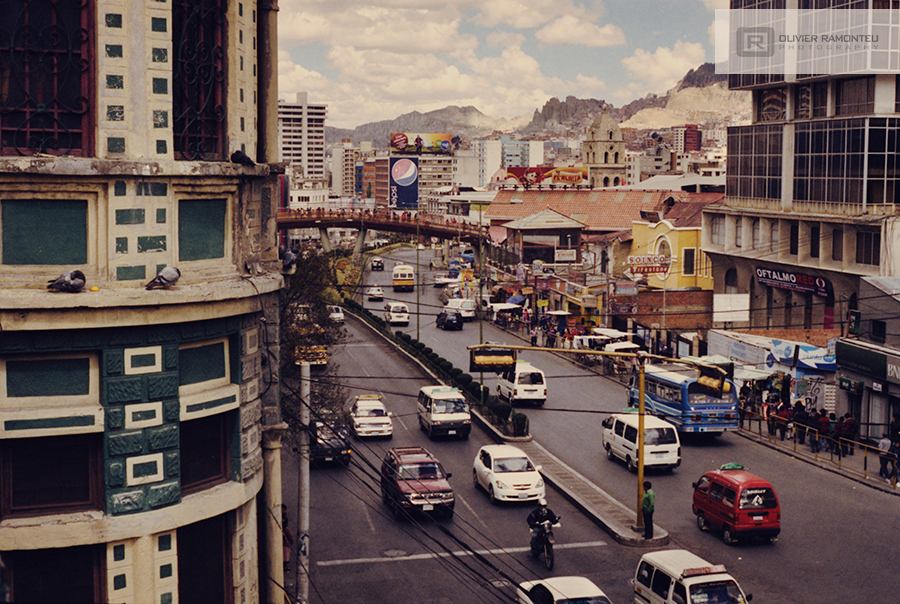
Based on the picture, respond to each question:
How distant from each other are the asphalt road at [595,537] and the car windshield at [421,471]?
1288 mm

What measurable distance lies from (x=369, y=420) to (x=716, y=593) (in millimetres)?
22150

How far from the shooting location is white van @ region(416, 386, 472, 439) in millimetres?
41688

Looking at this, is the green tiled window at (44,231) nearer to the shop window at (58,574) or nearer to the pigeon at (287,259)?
the shop window at (58,574)

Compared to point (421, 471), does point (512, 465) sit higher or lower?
lower

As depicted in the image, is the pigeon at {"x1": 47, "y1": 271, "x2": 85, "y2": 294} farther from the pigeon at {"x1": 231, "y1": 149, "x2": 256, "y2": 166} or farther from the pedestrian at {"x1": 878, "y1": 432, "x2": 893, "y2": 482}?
the pedestrian at {"x1": 878, "y1": 432, "x2": 893, "y2": 482}

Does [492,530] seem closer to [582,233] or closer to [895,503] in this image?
[895,503]

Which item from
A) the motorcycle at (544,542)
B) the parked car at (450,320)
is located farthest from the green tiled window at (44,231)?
the parked car at (450,320)

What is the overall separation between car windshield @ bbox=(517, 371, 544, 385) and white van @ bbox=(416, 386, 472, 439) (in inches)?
217

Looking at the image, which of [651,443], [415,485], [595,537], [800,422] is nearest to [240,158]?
[415,485]

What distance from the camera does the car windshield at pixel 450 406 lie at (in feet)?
139

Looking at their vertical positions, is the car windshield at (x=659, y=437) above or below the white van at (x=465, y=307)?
below

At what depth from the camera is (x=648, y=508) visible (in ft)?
90.5

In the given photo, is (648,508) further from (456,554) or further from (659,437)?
(659,437)

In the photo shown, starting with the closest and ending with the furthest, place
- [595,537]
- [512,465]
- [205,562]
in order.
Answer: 1. [205,562]
2. [595,537]
3. [512,465]
